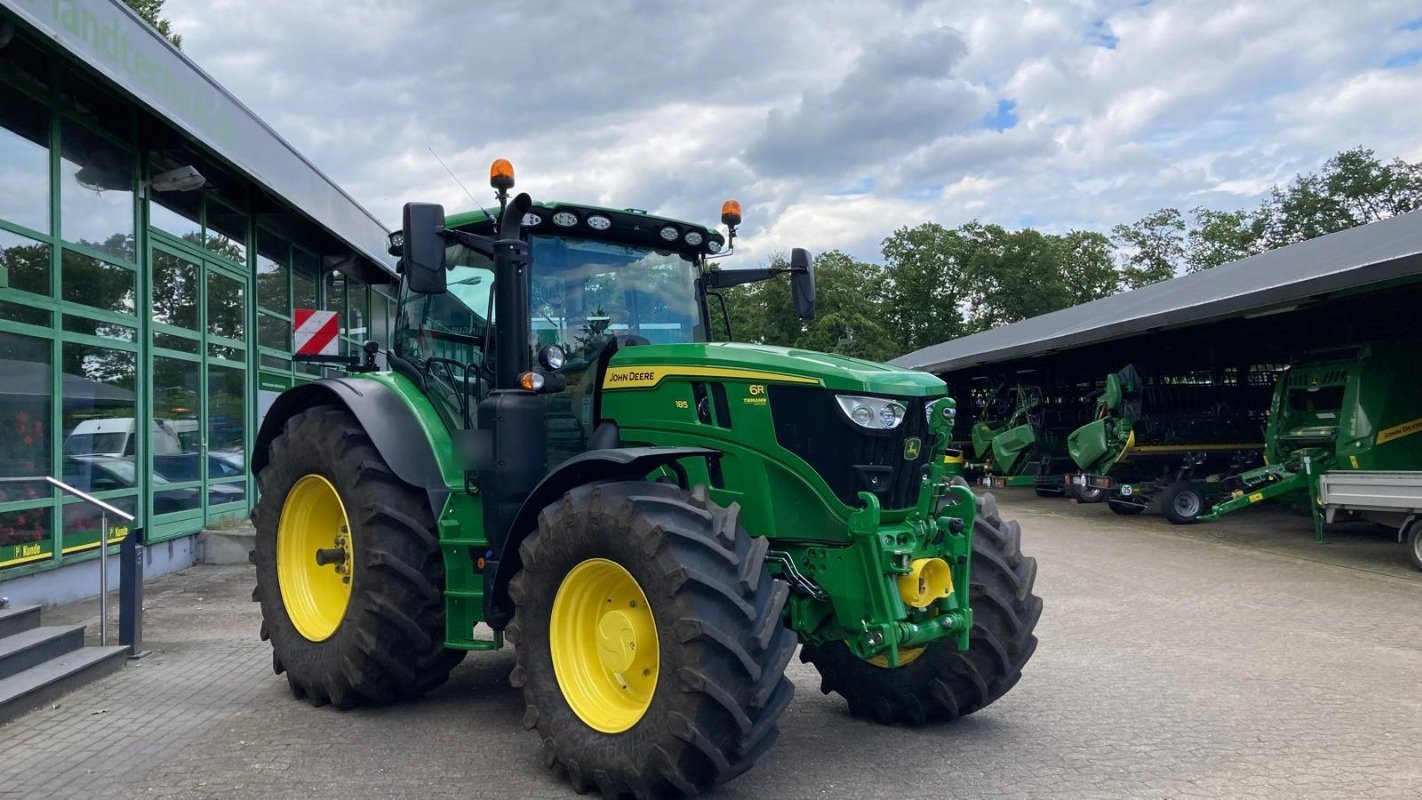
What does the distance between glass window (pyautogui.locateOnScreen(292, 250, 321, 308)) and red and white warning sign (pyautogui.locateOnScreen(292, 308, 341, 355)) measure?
355 centimetres

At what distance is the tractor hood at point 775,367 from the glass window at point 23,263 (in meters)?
5.56

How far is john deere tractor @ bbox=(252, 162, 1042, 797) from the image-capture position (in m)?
3.92

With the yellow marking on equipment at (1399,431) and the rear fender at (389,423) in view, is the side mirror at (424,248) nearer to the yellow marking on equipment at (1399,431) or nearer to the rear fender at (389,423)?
the rear fender at (389,423)

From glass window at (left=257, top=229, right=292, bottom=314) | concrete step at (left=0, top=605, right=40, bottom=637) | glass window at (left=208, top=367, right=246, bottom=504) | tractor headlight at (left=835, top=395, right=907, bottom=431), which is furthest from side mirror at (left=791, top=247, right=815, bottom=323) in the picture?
glass window at (left=257, top=229, right=292, bottom=314)

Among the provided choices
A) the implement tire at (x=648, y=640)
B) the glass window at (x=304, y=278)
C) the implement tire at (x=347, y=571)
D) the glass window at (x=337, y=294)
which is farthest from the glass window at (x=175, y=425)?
the implement tire at (x=648, y=640)

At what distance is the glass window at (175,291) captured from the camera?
10.2 metres

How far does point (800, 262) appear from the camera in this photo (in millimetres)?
5922

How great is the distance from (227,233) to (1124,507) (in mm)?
13906

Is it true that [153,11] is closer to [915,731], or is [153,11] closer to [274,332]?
[274,332]

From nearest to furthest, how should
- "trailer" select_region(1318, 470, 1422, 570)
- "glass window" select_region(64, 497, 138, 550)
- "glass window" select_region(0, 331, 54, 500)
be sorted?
"glass window" select_region(0, 331, 54, 500)
"glass window" select_region(64, 497, 138, 550)
"trailer" select_region(1318, 470, 1422, 570)

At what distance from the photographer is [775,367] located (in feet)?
15.0

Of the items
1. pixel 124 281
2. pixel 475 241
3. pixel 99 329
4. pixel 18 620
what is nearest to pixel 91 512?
pixel 99 329

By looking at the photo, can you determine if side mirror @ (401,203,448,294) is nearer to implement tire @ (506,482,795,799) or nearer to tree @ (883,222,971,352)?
implement tire @ (506,482,795,799)

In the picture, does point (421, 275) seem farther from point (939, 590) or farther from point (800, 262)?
point (939, 590)
